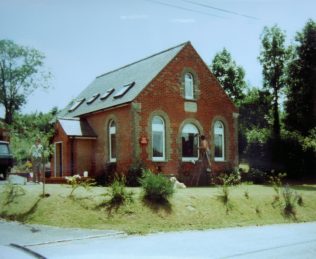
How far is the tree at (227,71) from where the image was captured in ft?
167

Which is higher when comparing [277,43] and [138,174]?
[277,43]

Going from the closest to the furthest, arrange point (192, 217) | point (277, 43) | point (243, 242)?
point (243, 242)
point (192, 217)
point (277, 43)

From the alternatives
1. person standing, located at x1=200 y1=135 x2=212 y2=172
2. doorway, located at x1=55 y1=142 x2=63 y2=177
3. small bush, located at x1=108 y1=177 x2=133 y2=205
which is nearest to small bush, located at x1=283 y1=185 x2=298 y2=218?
person standing, located at x1=200 y1=135 x2=212 y2=172

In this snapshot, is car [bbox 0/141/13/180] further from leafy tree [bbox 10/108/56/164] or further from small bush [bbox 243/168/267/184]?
small bush [bbox 243/168/267/184]

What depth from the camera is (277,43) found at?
37219 millimetres

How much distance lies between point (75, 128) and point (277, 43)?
66.9ft

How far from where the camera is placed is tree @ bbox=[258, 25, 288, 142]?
36.4 metres

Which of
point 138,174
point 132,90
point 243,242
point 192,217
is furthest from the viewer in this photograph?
point 132,90

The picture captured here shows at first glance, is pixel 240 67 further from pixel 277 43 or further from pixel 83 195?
pixel 83 195

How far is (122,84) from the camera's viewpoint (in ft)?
88.4

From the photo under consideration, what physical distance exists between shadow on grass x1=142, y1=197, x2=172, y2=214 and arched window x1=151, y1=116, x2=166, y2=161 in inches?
344

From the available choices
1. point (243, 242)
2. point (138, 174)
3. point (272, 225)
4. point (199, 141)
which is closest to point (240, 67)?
point (199, 141)

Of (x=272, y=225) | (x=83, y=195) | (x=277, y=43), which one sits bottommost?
(x=272, y=225)

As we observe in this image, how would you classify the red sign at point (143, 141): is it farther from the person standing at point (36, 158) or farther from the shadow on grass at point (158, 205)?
the shadow on grass at point (158, 205)
